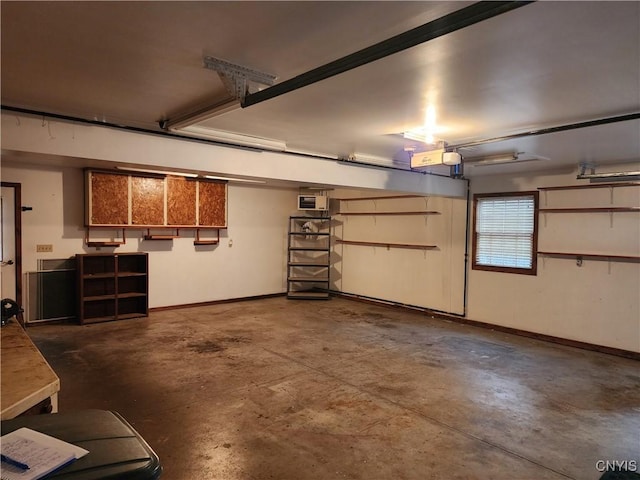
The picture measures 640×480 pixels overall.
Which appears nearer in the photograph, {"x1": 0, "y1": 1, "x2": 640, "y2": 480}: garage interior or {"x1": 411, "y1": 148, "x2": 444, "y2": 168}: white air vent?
{"x1": 0, "y1": 1, "x2": 640, "y2": 480}: garage interior

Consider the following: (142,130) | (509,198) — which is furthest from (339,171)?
(509,198)

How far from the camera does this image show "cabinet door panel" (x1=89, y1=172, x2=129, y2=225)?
601cm

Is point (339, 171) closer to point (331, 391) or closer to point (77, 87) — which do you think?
point (331, 391)

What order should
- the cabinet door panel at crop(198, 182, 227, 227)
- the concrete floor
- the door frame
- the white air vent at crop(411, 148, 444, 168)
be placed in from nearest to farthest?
1. the concrete floor
2. the white air vent at crop(411, 148, 444, 168)
3. the door frame
4. the cabinet door panel at crop(198, 182, 227, 227)

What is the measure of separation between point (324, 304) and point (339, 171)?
3547 millimetres

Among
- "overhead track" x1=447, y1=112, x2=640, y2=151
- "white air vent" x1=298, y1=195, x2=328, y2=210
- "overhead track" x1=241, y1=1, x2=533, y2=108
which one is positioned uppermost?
"overhead track" x1=447, y1=112, x2=640, y2=151

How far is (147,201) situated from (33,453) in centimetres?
594

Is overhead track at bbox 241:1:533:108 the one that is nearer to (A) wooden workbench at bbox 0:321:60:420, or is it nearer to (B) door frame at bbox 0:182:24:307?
(A) wooden workbench at bbox 0:321:60:420

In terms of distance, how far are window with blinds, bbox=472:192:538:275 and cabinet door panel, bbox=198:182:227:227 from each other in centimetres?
436

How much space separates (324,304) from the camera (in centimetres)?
803

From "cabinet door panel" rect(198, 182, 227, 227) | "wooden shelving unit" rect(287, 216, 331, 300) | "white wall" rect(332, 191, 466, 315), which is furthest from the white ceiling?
"wooden shelving unit" rect(287, 216, 331, 300)

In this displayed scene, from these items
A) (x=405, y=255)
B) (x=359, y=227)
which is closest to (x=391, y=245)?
(x=405, y=255)

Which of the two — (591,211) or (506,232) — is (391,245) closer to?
(506,232)

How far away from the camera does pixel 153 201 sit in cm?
663
